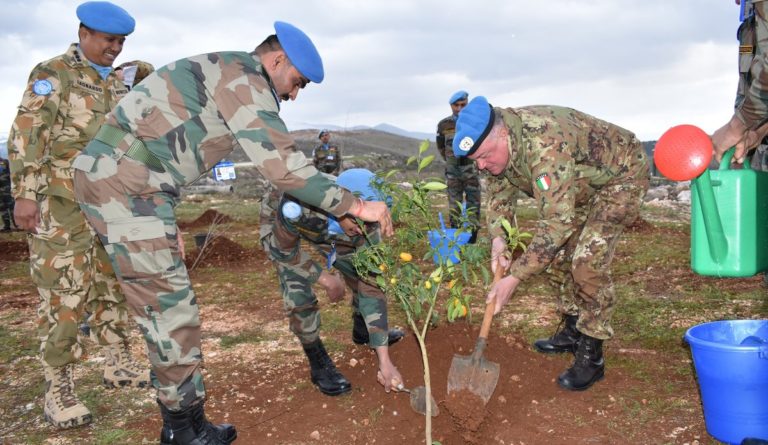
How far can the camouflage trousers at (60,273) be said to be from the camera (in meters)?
3.38

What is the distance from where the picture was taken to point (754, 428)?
2590 millimetres

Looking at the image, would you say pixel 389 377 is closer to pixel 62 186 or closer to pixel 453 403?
pixel 453 403

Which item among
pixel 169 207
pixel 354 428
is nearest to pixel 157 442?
pixel 354 428

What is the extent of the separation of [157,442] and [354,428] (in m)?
1.03

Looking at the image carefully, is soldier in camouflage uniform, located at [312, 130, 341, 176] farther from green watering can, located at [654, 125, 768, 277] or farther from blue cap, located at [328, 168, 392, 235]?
green watering can, located at [654, 125, 768, 277]

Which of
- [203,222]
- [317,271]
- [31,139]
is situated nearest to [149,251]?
[317,271]

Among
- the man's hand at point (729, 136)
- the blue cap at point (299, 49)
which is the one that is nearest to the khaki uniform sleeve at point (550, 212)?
the man's hand at point (729, 136)

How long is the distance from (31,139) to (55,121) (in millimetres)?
208

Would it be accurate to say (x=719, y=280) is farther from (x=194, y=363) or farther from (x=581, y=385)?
(x=194, y=363)

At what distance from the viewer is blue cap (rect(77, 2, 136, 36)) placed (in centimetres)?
347

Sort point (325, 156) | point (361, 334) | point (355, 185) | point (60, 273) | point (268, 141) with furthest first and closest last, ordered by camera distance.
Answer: point (325, 156), point (361, 334), point (60, 273), point (355, 185), point (268, 141)

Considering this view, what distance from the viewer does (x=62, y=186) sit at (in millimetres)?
3441

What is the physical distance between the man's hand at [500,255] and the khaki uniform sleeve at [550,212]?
19 cm


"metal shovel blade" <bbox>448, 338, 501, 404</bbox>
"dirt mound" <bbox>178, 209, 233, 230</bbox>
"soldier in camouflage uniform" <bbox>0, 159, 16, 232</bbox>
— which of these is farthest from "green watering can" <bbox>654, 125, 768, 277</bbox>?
"soldier in camouflage uniform" <bbox>0, 159, 16, 232</bbox>
